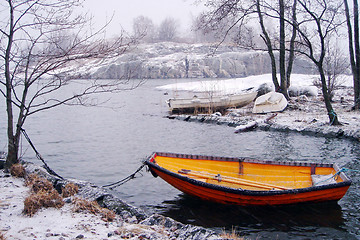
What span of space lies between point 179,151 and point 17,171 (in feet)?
21.0

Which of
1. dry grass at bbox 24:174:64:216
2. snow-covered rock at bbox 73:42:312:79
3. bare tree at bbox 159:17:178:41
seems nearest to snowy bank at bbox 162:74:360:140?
dry grass at bbox 24:174:64:216

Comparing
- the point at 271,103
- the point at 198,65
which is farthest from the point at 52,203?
the point at 198,65

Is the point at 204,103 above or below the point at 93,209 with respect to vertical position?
above

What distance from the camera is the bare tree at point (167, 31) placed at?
10275cm

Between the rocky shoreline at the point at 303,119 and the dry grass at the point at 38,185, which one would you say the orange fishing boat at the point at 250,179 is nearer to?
the dry grass at the point at 38,185

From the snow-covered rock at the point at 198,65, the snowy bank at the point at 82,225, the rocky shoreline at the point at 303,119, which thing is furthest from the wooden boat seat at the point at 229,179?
the snow-covered rock at the point at 198,65

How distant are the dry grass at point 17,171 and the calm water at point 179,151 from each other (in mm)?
2264

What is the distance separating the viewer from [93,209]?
18.2ft

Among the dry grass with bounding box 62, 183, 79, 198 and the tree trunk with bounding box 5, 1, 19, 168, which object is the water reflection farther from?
the tree trunk with bounding box 5, 1, 19, 168

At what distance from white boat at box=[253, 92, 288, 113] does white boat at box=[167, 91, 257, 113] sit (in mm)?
2550

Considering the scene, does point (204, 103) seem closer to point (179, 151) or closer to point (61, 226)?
point (179, 151)

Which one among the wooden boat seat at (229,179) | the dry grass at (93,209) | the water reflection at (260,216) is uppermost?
the dry grass at (93,209)

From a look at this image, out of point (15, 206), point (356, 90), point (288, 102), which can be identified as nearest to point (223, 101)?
point (288, 102)

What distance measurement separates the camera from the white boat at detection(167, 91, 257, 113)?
A: 2066 cm
